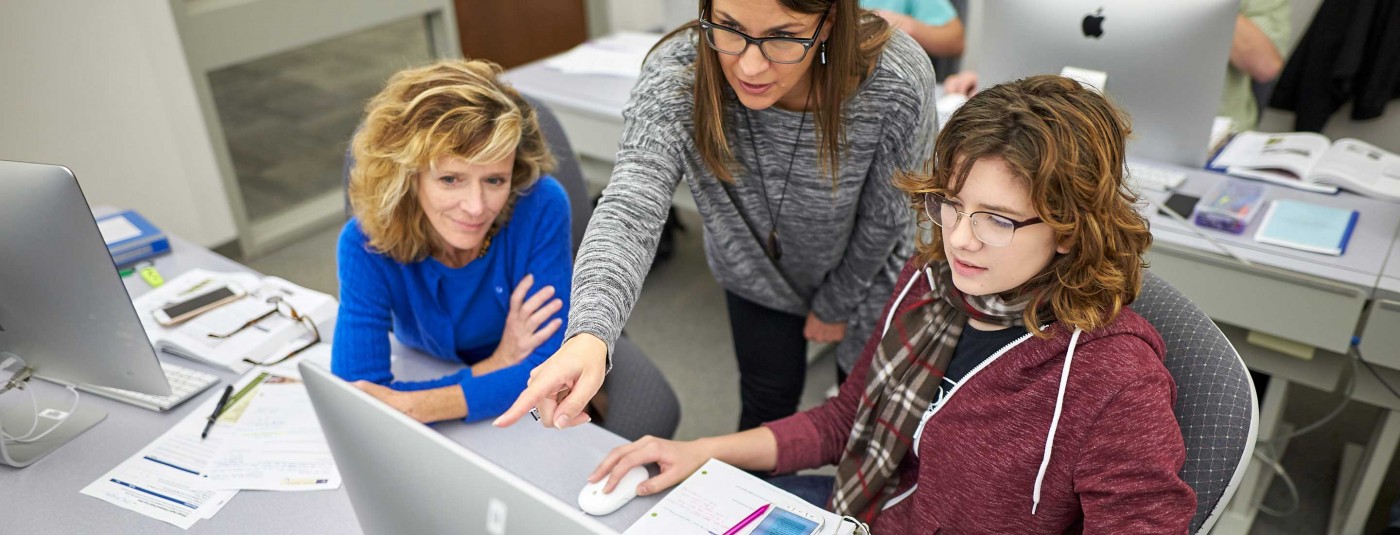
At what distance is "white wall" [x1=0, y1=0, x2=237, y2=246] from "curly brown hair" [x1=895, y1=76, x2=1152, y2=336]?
9.33 ft

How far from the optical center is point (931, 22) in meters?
2.74

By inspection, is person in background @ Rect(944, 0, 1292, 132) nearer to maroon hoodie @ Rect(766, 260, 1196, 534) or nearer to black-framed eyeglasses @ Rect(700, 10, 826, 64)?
black-framed eyeglasses @ Rect(700, 10, 826, 64)

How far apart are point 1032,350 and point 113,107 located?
3.00 meters

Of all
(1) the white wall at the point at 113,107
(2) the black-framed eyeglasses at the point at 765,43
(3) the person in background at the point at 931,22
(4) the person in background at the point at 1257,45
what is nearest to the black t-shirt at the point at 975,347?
(2) the black-framed eyeglasses at the point at 765,43

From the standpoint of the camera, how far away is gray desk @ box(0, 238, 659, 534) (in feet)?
3.83

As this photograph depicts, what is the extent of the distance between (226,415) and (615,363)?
64cm

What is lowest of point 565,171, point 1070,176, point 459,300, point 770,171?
point 459,300

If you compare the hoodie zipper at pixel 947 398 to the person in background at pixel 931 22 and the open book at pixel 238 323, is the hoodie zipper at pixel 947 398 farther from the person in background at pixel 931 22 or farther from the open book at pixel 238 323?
the person in background at pixel 931 22

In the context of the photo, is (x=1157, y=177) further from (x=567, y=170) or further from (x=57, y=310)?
(x=57, y=310)

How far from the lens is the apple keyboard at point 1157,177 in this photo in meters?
1.95

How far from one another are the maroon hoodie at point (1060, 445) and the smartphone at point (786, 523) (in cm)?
15

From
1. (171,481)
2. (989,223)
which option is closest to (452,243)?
(171,481)

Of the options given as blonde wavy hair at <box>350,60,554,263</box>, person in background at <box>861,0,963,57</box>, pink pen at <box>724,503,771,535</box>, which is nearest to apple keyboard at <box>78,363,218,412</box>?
blonde wavy hair at <box>350,60,554,263</box>

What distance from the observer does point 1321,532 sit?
6.43 ft
